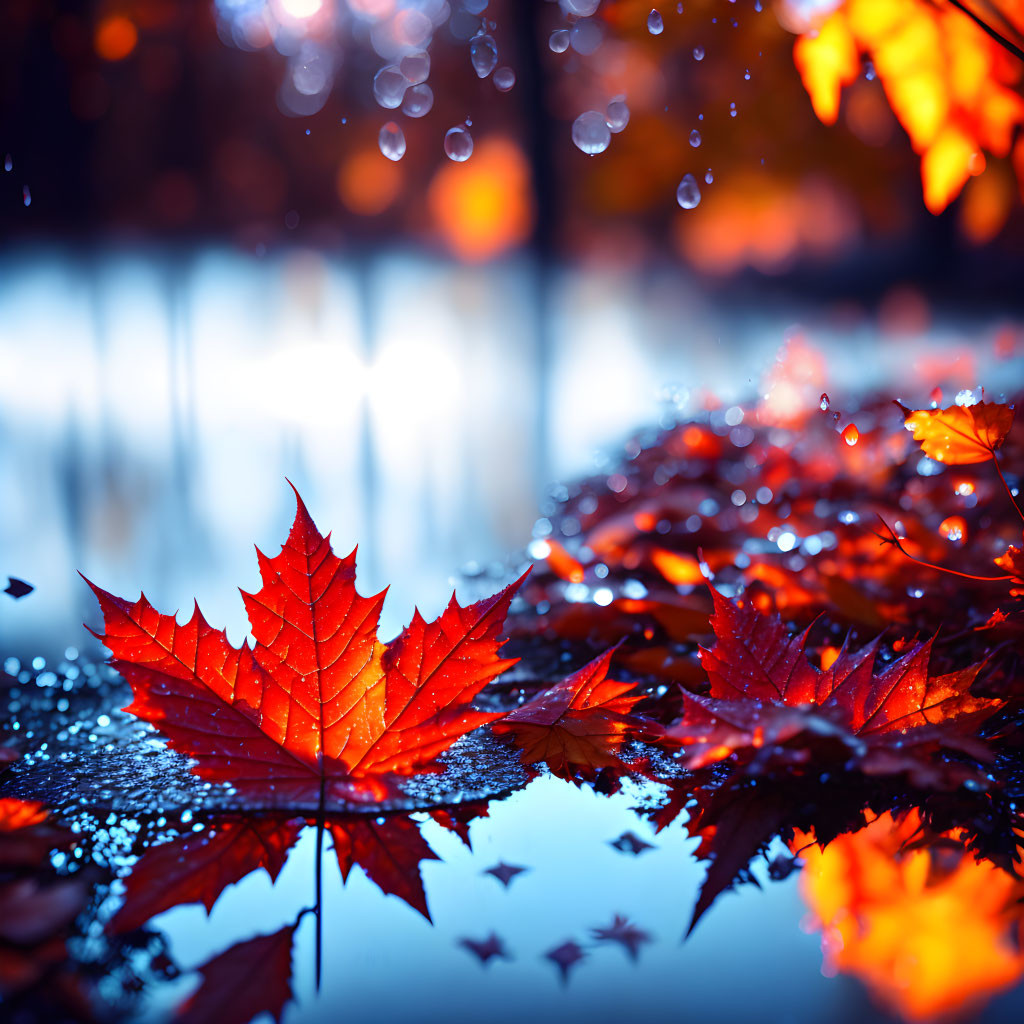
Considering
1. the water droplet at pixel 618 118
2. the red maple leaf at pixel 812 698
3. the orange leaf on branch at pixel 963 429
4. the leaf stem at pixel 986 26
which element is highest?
the water droplet at pixel 618 118

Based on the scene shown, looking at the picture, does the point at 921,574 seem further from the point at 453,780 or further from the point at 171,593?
the point at 171,593

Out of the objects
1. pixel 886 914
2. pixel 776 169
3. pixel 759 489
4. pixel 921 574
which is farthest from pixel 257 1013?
pixel 776 169

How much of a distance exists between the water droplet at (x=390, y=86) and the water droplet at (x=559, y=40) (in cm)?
131

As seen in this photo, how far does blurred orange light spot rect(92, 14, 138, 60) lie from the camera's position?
4809mm

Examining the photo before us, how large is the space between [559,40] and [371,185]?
4.96 feet

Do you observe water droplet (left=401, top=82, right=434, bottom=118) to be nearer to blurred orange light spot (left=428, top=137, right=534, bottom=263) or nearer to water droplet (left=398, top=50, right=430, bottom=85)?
water droplet (left=398, top=50, right=430, bottom=85)

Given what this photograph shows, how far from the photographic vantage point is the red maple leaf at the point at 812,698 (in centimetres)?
52

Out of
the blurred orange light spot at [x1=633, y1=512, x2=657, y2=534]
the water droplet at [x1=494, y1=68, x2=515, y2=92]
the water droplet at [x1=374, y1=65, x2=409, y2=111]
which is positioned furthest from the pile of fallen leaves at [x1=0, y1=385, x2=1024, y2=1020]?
the water droplet at [x1=374, y1=65, x2=409, y2=111]

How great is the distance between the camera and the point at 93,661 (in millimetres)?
1083

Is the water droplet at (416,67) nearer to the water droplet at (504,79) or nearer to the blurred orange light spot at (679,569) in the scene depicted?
the water droplet at (504,79)

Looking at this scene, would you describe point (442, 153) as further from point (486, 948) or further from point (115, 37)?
point (486, 948)

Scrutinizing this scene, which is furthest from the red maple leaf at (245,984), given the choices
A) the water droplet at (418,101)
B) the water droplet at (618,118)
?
the water droplet at (418,101)

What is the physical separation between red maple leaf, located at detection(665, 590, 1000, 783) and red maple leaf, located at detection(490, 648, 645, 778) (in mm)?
83

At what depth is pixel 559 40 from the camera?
477 cm
